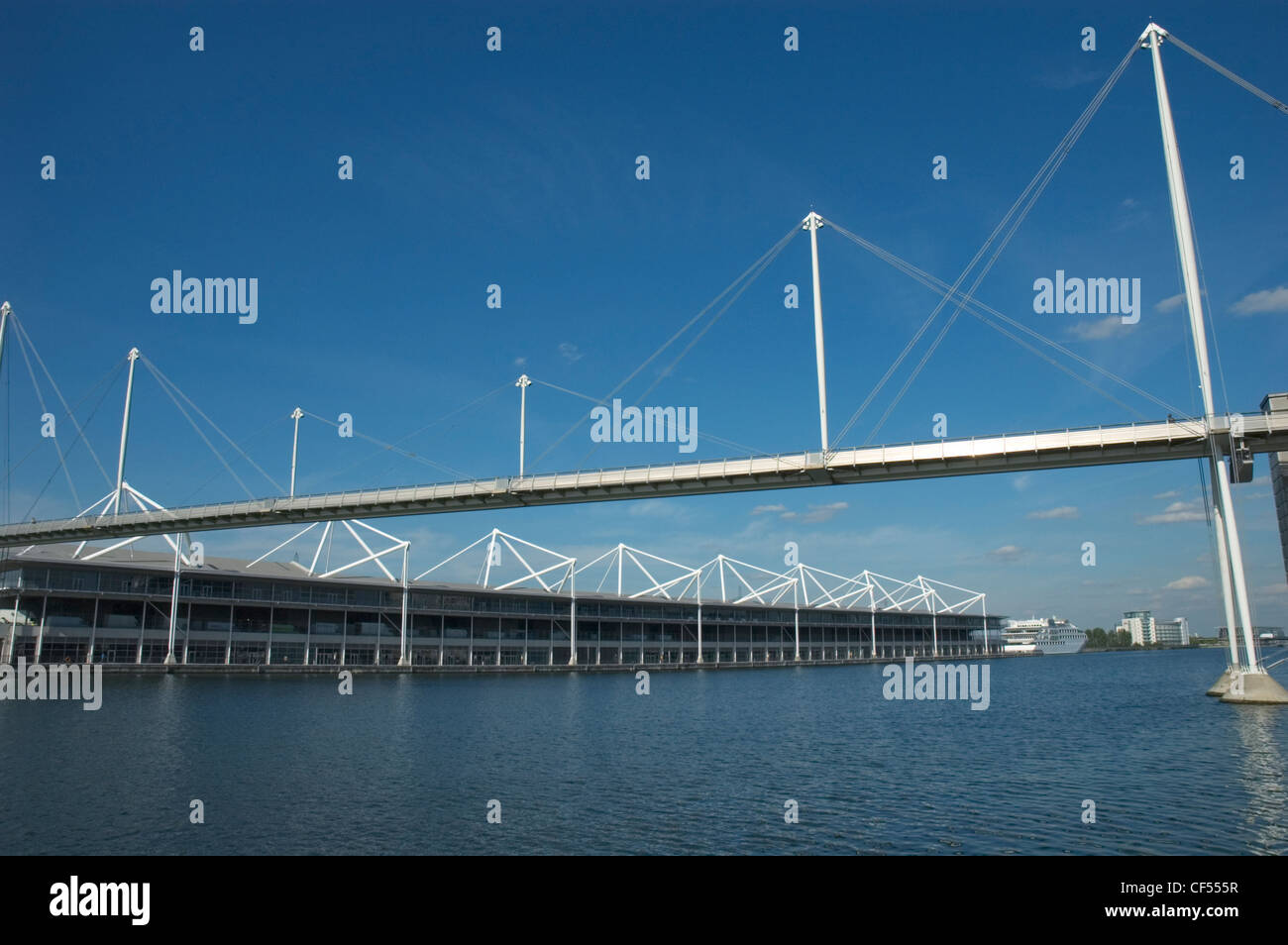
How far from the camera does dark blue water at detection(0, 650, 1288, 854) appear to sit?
19953mm

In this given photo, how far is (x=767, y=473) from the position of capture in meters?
46.6

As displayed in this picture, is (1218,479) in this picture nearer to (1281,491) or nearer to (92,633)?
(1281,491)

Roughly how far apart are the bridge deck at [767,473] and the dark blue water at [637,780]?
41.1 ft

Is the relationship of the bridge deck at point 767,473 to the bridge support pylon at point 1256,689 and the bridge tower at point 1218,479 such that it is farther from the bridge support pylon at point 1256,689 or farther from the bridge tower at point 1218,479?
the bridge support pylon at point 1256,689

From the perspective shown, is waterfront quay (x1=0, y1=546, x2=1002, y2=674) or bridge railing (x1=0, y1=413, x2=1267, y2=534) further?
waterfront quay (x1=0, y1=546, x2=1002, y2=674)

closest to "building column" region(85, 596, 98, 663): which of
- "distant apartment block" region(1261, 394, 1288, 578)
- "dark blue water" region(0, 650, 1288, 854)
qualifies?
"dark blue water" region(0, 650, 1288, 854)

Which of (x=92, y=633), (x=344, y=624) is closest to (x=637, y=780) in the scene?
(x=92, y=633)

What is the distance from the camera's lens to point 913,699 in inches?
2557

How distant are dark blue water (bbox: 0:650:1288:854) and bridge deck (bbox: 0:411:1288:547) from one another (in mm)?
12526

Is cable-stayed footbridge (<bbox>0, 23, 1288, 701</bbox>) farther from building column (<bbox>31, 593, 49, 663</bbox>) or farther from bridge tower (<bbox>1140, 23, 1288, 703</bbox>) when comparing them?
building column (<bbox>31, 593, 49, 663</bbox>)

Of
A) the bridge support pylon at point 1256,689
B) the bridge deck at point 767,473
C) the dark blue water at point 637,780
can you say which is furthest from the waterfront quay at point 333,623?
the bridge support pylon at point 1256,689

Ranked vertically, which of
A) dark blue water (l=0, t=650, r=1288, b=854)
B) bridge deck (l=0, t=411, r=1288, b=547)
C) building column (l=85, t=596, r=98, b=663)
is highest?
bridge deck (l=0, t=411, r=1288, b=547)
